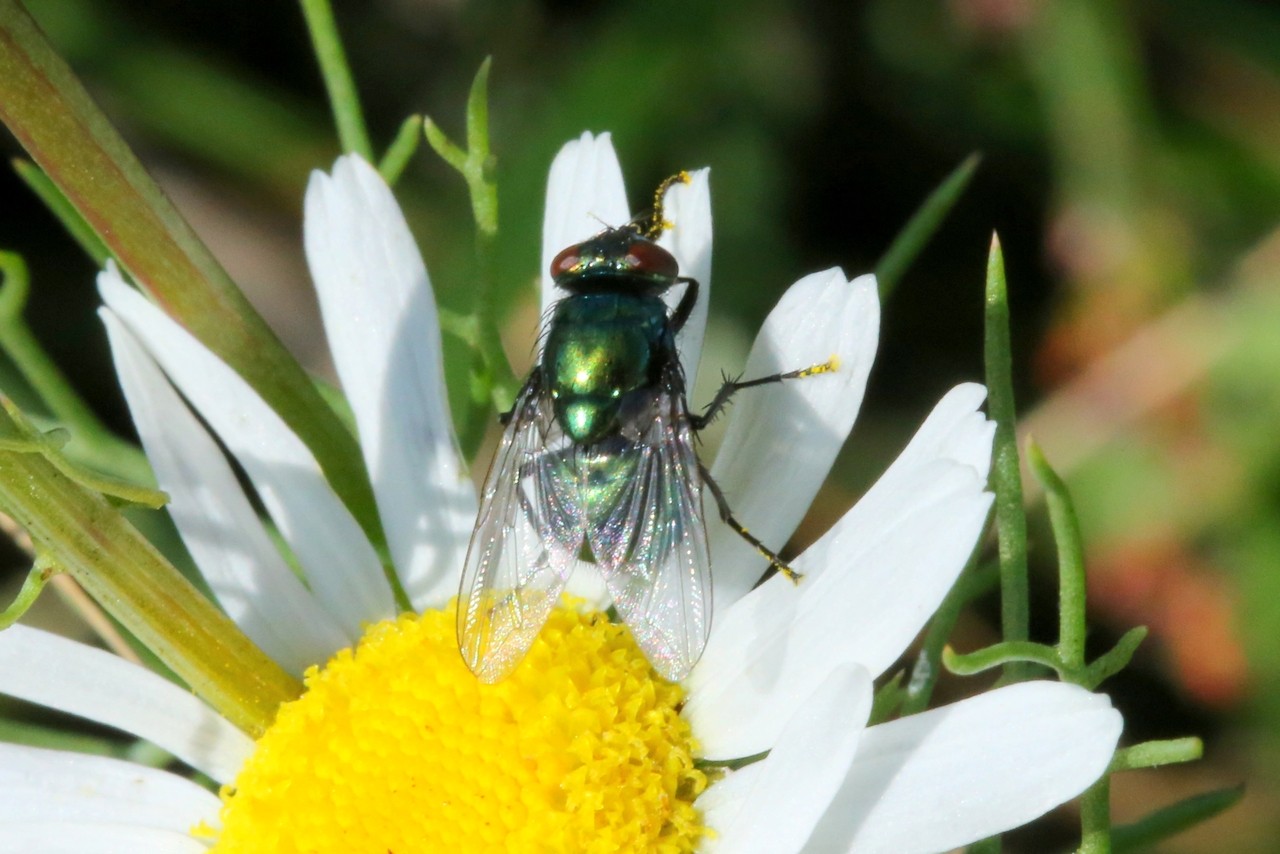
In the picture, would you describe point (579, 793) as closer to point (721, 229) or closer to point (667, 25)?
point (721, 229)

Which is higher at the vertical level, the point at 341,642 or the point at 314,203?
the point at 314,203

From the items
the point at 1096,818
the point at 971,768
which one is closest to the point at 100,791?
the point at 971,768

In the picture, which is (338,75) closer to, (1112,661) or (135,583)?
(135,583)

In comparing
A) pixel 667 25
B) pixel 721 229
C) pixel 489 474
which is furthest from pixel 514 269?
pixel 489 474

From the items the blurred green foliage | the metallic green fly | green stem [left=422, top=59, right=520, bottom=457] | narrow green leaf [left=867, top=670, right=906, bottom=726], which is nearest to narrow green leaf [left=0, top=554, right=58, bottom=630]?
the metallic green fly

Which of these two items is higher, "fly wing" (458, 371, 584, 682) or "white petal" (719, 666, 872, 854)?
"fly wing" (458, 371, 584, 682)

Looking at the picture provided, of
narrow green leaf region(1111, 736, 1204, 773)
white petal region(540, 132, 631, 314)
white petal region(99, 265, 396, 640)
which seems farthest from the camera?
white petal region(540, 132, 631, 314)

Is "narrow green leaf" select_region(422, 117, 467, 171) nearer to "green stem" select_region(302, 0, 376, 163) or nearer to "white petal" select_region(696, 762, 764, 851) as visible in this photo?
"green stem" select_region(302, 0, 376, 163)
